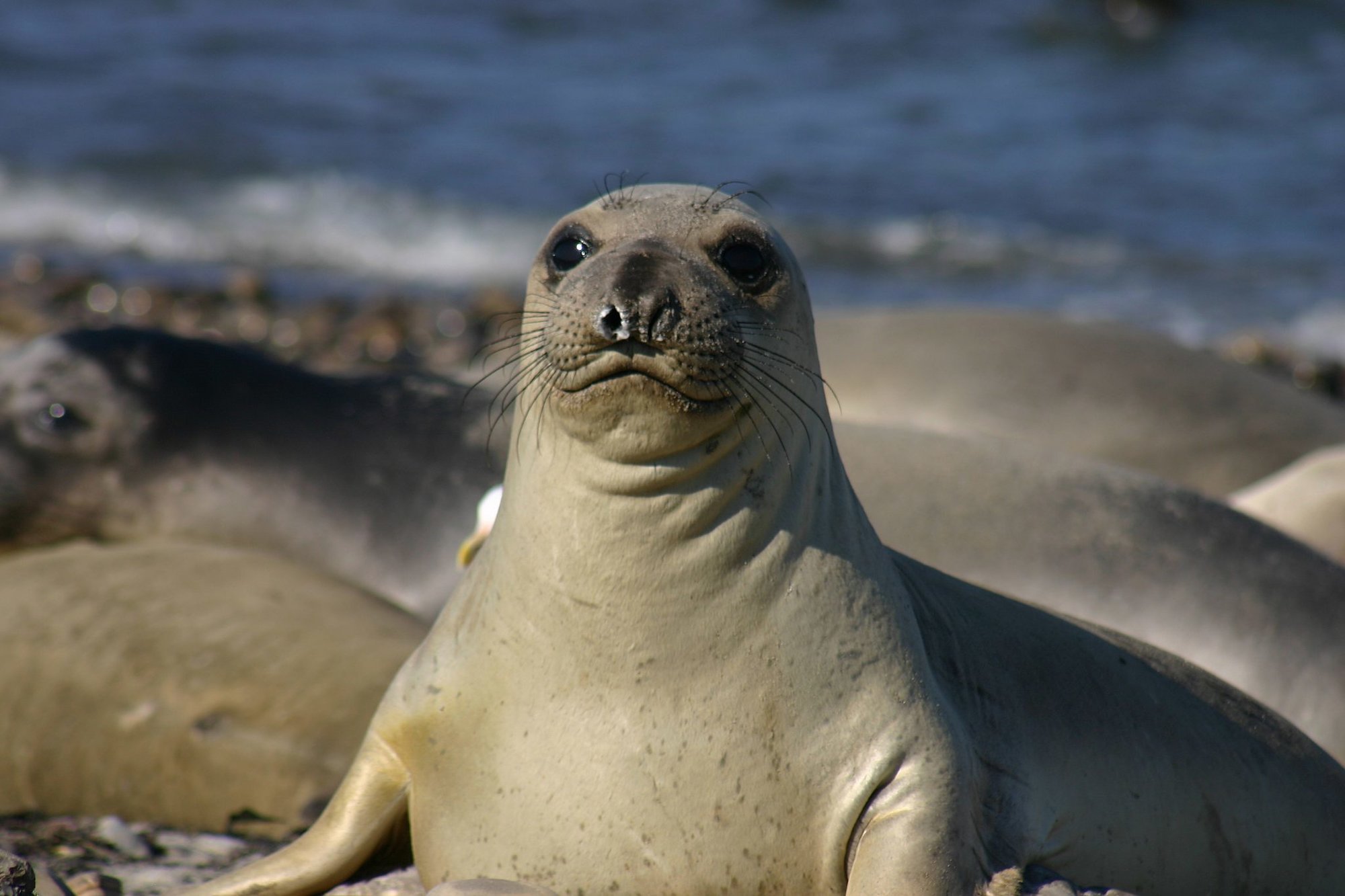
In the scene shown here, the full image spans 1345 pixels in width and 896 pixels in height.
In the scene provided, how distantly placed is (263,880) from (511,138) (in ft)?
43.2

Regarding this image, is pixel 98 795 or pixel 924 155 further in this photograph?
pixel 924 155

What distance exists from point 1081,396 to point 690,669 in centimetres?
432

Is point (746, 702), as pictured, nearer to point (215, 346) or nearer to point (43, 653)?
point (43, 653)

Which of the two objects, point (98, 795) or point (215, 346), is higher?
point (215, 346)

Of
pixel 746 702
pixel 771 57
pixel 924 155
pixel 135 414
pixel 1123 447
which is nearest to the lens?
pixel 746 702

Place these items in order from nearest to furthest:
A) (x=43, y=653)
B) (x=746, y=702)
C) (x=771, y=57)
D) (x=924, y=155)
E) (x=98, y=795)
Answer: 1. (x=746, y=702)
2. (x=98, y=795)
3. (x=43, y=653)
4. (x=924, y=155)
5. (x=771, y=57)

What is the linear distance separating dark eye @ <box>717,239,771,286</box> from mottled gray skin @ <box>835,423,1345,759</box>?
189 centimetres

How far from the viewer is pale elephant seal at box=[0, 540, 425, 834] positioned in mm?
3656

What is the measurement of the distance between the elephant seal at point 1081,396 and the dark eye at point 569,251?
11.8 ft

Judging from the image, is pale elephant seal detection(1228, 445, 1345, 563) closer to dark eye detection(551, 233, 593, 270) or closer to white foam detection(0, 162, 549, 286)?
dark eye detection(551, 233, 593, 270)

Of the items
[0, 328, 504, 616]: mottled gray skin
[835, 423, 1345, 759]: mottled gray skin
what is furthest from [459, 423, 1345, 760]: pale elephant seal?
[0, 328, 504, 616]: mottled gray skin

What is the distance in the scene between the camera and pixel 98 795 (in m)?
3.70

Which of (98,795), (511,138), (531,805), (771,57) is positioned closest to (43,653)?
(98,795)

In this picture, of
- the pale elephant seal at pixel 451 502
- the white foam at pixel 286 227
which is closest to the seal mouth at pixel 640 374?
the pale elephant seal at pixel 451 502
